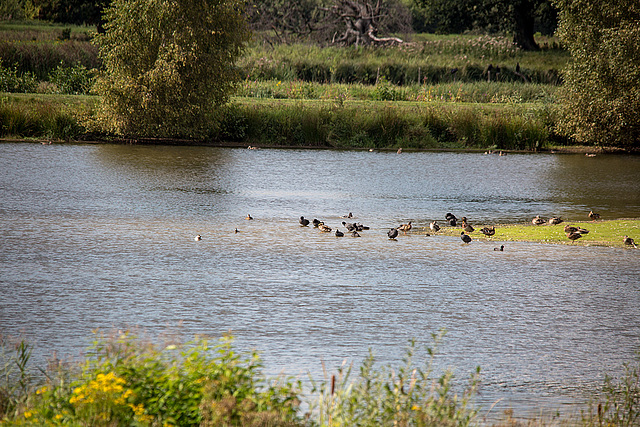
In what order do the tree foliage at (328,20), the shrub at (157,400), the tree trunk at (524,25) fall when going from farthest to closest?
the tree foliage at (328,20) → the tree trunk at (524,25) → the shrub at (157,400)

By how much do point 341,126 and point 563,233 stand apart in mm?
17010

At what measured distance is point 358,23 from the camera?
59594 mm

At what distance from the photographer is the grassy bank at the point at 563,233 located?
13539 mm

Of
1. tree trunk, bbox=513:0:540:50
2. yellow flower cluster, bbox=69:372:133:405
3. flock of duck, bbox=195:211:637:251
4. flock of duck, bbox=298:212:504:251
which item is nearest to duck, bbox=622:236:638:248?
flock of duck, bbox=195:211:637:251

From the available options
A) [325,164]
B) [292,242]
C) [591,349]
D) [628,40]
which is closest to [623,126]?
[628,40]

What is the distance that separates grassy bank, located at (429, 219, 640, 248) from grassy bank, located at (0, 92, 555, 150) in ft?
51.1

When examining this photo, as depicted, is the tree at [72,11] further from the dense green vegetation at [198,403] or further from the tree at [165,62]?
the dense green vegetation at [198,403]

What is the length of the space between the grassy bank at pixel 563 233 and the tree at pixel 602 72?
16129 millimetres

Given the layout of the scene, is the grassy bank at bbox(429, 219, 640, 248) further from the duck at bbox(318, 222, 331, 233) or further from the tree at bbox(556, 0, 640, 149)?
the tree at bbox(556, 0, 640, 149)

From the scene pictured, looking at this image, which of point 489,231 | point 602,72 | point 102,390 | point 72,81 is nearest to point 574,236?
point 489,231

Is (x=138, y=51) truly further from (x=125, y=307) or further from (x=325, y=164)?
(x=125, y=307)

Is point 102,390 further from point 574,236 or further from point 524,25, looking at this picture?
point 524,25

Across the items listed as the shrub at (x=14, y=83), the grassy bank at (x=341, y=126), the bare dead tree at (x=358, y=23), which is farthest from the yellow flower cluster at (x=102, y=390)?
the bare dead tree at (x=358, y=23)

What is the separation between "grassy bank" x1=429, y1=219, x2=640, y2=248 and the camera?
1354 centimetres
